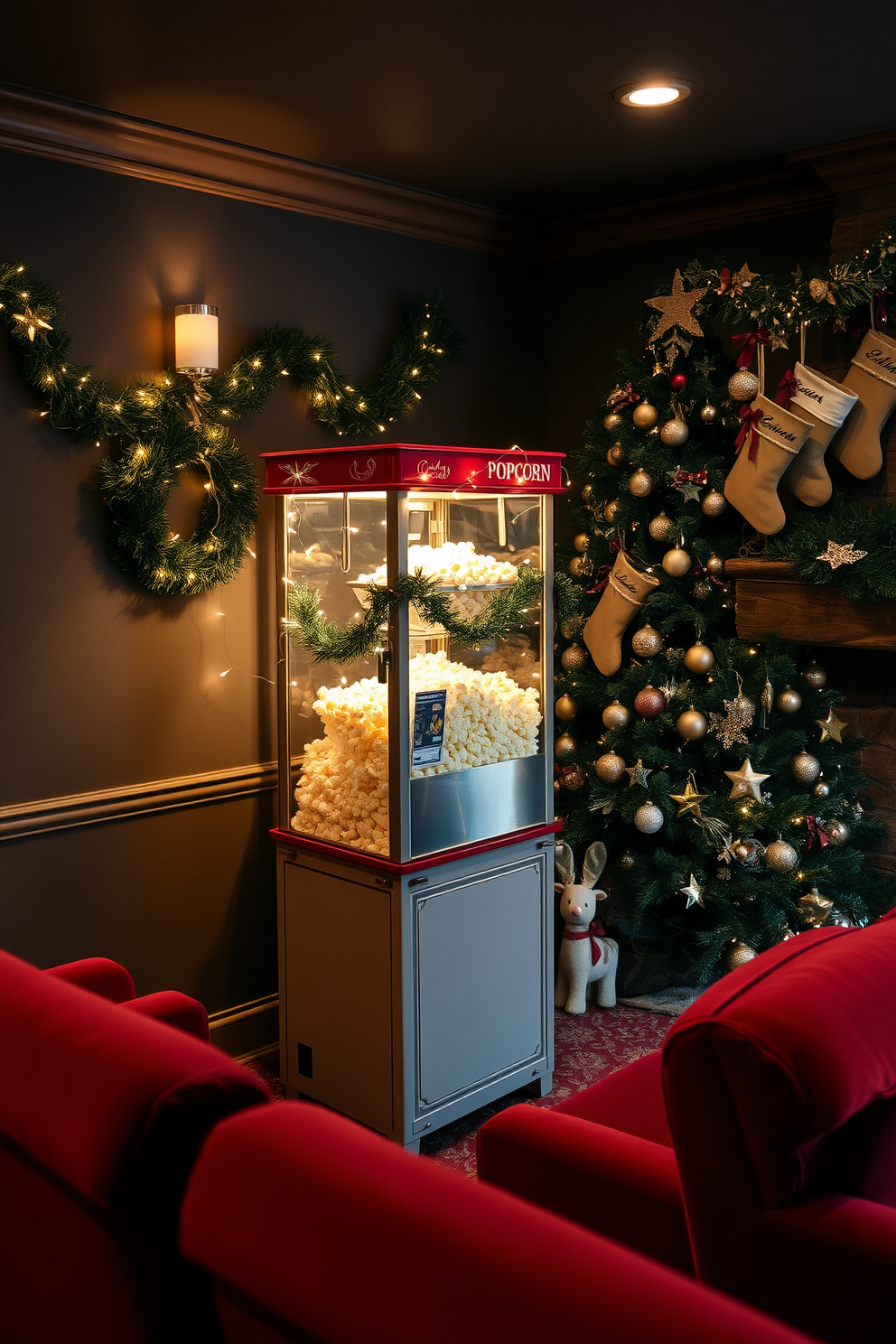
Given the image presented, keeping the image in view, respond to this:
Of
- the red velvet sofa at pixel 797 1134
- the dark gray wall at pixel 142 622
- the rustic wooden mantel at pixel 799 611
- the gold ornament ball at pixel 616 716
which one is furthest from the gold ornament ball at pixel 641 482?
the red velvet sofa at pixel 797 1134

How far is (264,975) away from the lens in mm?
3562

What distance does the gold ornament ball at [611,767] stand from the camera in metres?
3.62

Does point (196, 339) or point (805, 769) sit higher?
point (196, 339)

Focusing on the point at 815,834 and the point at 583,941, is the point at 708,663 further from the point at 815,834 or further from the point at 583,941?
the point at 583,941

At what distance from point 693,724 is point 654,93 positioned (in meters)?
1.75

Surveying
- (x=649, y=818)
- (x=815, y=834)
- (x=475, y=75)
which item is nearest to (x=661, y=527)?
(x=649, y=818)

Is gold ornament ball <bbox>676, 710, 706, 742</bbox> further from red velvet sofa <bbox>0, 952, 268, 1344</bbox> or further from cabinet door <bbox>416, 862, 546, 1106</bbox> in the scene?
red velvet sofa <bbox>0, 952, 268, 1344</bbox>

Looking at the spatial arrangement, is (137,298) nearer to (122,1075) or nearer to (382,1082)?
(382,1082)

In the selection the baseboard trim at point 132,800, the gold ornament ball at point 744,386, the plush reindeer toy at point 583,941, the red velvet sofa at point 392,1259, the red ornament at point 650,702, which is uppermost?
the gold ornament ball at point 744,386

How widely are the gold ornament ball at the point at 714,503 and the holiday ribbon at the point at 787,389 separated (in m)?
0.33

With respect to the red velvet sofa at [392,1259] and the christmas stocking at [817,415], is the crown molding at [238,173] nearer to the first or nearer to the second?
the christmas stocking at [817,415]

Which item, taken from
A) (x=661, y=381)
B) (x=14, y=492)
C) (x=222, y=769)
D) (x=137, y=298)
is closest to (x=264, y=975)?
(x=222, y=769)

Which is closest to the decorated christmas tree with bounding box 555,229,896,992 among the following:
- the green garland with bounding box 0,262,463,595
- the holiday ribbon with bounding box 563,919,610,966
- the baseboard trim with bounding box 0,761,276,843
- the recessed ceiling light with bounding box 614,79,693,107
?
the holiday ribbon with bounding box 563,919,610,966

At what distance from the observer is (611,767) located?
362 centimetres
